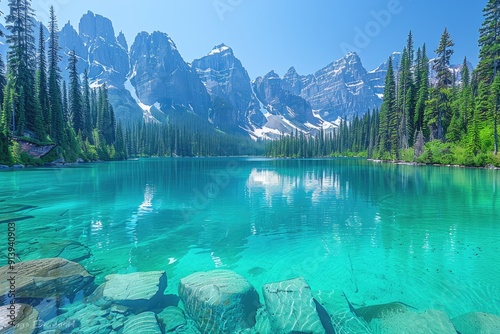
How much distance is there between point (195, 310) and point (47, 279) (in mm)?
4363

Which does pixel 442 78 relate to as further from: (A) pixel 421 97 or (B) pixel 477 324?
(B) pixel 477 324

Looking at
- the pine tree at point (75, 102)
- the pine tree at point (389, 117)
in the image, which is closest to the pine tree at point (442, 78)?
the pine tree at point (389, 117)

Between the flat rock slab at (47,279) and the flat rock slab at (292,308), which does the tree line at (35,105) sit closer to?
the flat rock slab at (47,279)

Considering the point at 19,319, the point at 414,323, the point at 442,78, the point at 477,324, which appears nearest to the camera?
the point at 19,319

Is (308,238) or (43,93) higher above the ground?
(43,93)

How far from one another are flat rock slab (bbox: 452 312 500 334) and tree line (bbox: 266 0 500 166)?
172ft

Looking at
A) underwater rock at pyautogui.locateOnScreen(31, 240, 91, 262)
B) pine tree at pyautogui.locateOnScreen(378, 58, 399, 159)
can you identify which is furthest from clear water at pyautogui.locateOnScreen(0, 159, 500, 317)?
pine tree at pyautogui.locateOnScreen(378, 58, 399, 159)

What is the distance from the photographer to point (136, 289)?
7031 mm

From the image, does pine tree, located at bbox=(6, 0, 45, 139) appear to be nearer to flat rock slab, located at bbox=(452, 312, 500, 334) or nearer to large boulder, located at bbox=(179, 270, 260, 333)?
large boulder, located at bbox=(179, 270, 260, 333)

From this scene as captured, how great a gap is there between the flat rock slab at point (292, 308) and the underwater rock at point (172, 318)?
2.16 meters

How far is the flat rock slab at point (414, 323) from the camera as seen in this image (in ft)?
17.9

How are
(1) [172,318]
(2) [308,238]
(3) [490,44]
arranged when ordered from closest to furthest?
1. (1) [172,318]
2. (2) [308,238]
3. (3) [490,44]

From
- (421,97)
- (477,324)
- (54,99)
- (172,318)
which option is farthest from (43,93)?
(421,97)

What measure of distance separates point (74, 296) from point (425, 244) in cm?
1323
